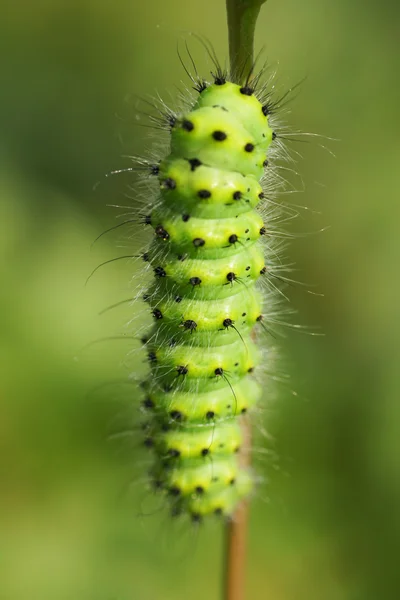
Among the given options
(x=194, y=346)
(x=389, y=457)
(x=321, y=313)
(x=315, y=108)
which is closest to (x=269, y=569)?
(x=389, y=457)

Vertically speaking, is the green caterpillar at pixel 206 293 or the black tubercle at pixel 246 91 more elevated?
the black tubercle at pixel 246 91

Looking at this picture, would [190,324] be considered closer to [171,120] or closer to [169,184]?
[169,184]

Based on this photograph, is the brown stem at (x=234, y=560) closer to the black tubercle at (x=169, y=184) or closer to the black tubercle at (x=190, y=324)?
the black tubercle at (x=190, y=324)

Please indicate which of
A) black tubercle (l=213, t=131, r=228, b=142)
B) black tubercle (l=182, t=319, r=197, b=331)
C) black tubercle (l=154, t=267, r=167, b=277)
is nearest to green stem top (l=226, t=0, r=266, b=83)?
black tubercle (l=213, t=131, r=228, b=142)

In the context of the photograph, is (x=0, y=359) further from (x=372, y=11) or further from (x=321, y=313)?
(x=372, y=11)

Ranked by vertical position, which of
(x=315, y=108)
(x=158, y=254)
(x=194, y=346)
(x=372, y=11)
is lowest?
(x=194, y=346)

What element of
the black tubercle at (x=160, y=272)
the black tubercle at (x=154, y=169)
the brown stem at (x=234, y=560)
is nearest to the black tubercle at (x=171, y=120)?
the black tubercle at (x=154, y=169)
